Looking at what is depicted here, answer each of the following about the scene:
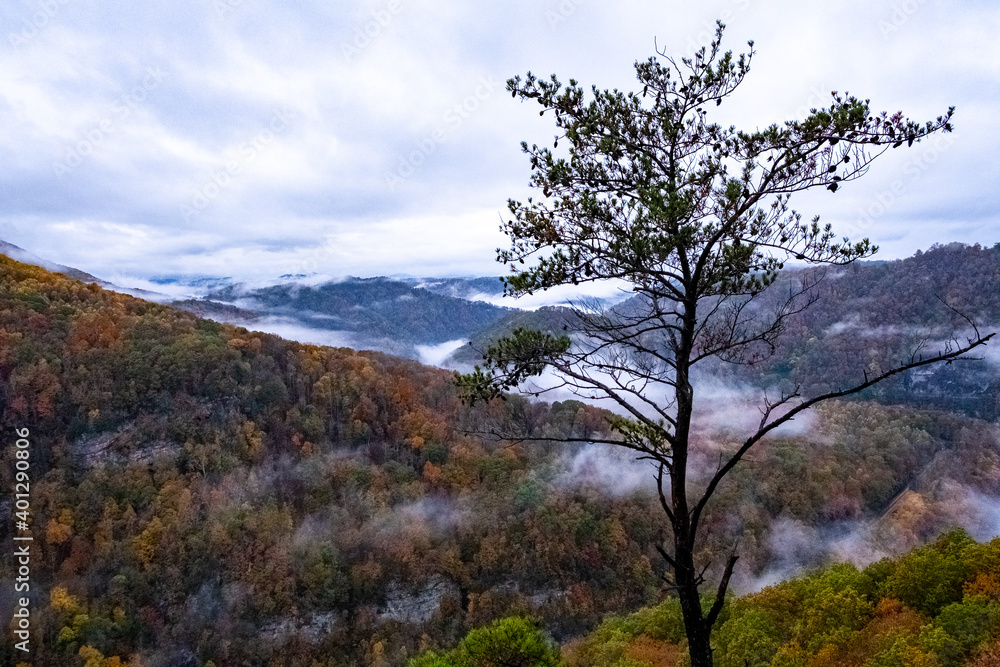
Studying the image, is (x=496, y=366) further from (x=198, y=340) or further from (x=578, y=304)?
(x=198, y=340)

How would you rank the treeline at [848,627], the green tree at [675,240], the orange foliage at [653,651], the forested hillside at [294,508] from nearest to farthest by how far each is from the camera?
1. the green tree at [675,240]
2. the treeline at [848,627]
3. the orange foliage at [653,651]
4. the forested hillside at [294,508]

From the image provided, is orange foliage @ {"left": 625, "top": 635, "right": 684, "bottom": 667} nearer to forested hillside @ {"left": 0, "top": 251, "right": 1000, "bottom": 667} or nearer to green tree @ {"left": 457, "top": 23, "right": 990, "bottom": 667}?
green tree @ {"left": 457, "top": 23, "right": 990, "bottom": 667}

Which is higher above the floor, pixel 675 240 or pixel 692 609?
pixel 675 240

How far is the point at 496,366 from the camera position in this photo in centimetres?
820

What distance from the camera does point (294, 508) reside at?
90.8 m

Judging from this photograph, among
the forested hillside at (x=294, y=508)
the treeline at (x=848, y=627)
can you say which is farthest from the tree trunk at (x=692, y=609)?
the forested hillside at (x=294, y=508)

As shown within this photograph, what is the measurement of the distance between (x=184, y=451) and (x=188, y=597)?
24857 millimetres

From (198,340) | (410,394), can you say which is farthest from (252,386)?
(410,394)

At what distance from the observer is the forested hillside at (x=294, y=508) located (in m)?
73.9

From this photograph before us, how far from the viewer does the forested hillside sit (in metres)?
73.9

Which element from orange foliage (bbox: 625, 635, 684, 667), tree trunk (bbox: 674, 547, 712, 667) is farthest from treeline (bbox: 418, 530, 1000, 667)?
tree trunk (bbox: 674, 547, 712, 667)

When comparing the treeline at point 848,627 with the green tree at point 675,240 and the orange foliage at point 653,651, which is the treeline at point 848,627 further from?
the green tree at point 675,240

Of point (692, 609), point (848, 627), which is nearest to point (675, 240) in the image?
point (692, 609)

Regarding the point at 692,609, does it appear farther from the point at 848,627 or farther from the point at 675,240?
the point at 848,627
